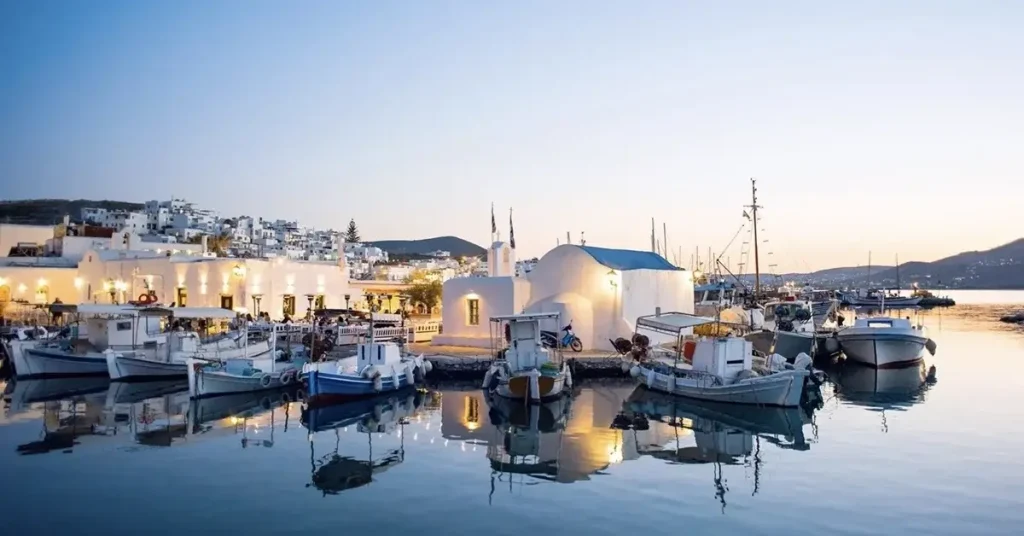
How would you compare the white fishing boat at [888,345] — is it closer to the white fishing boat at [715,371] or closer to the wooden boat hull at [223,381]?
the white fishing boat at [715,371]

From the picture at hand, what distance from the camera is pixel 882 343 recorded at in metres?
32.8

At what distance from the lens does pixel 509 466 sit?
15.3 metres

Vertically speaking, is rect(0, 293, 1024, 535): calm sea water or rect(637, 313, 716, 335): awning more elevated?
rect(637, 313, 716, 335): awning

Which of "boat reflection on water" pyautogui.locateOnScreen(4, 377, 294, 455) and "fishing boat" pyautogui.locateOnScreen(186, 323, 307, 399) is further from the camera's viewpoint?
"fishing boat" pyautogui.locateOnScreen(186, 323, 307, 399)

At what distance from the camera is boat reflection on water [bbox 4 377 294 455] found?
1784 centimetres

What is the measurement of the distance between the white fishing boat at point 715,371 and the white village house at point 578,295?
392cm

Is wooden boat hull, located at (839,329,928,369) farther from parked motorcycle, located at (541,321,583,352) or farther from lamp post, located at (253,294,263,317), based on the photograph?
lamp post, located at (253,294,263,317)

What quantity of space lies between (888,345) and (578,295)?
14.1 m

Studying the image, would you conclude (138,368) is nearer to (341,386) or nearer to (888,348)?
(341,386)

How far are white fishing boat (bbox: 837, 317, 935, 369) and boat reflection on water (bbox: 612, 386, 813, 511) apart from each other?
1344 cm

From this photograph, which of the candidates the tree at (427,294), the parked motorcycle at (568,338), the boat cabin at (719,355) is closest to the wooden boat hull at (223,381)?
the parked motorcycle at (568,338)

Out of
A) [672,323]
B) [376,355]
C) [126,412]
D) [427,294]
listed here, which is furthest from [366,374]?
[427,294]

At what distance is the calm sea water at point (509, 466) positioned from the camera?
11570 mm

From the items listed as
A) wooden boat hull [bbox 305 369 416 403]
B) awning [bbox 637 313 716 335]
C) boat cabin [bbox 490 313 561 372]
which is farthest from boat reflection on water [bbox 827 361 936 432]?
wooden boat hull [bbox 305 369 416 403]
